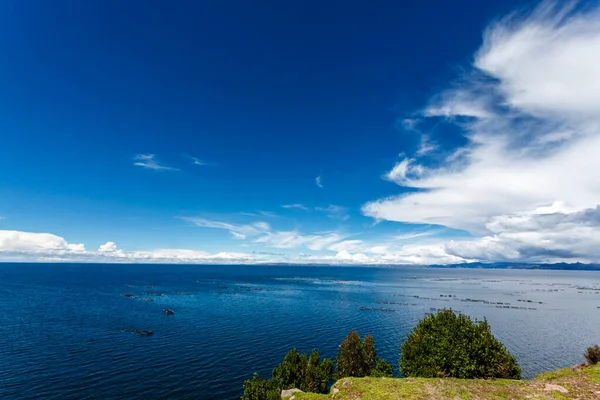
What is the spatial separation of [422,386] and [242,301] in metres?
140

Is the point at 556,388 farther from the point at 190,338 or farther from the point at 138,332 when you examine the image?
the point at 138,332

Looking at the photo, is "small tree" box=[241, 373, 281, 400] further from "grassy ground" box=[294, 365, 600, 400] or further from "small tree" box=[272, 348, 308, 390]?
"grassy ground" box=[294, 365, 600, 400]

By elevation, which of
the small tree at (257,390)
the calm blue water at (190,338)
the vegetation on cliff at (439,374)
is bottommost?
the calm blue water at (190,338)

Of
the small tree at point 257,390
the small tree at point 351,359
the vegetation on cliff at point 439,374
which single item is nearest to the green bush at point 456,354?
the vegetation on cliff at point 439,374

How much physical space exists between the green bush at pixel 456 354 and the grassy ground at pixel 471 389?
661 centimetres

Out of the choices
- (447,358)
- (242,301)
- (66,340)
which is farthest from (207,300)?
(447,358)

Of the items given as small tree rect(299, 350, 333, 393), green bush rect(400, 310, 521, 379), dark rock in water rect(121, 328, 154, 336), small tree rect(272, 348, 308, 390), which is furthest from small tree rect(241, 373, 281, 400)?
dark rock in water rect(121, 328, 154, 336)

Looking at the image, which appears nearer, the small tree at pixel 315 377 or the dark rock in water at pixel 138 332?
the small tree at pixel 315 377

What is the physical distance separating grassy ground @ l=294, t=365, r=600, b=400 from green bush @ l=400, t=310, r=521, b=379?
21.7 feet

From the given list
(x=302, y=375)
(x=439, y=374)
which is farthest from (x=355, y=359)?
(x=439, y=374)

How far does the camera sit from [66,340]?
A: 8262cm

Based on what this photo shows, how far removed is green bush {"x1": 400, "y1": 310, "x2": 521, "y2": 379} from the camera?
42.1m

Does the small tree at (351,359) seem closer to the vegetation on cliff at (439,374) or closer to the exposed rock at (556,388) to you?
the vegetation on cliff at (439,374)

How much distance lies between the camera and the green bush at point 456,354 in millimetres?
42062
